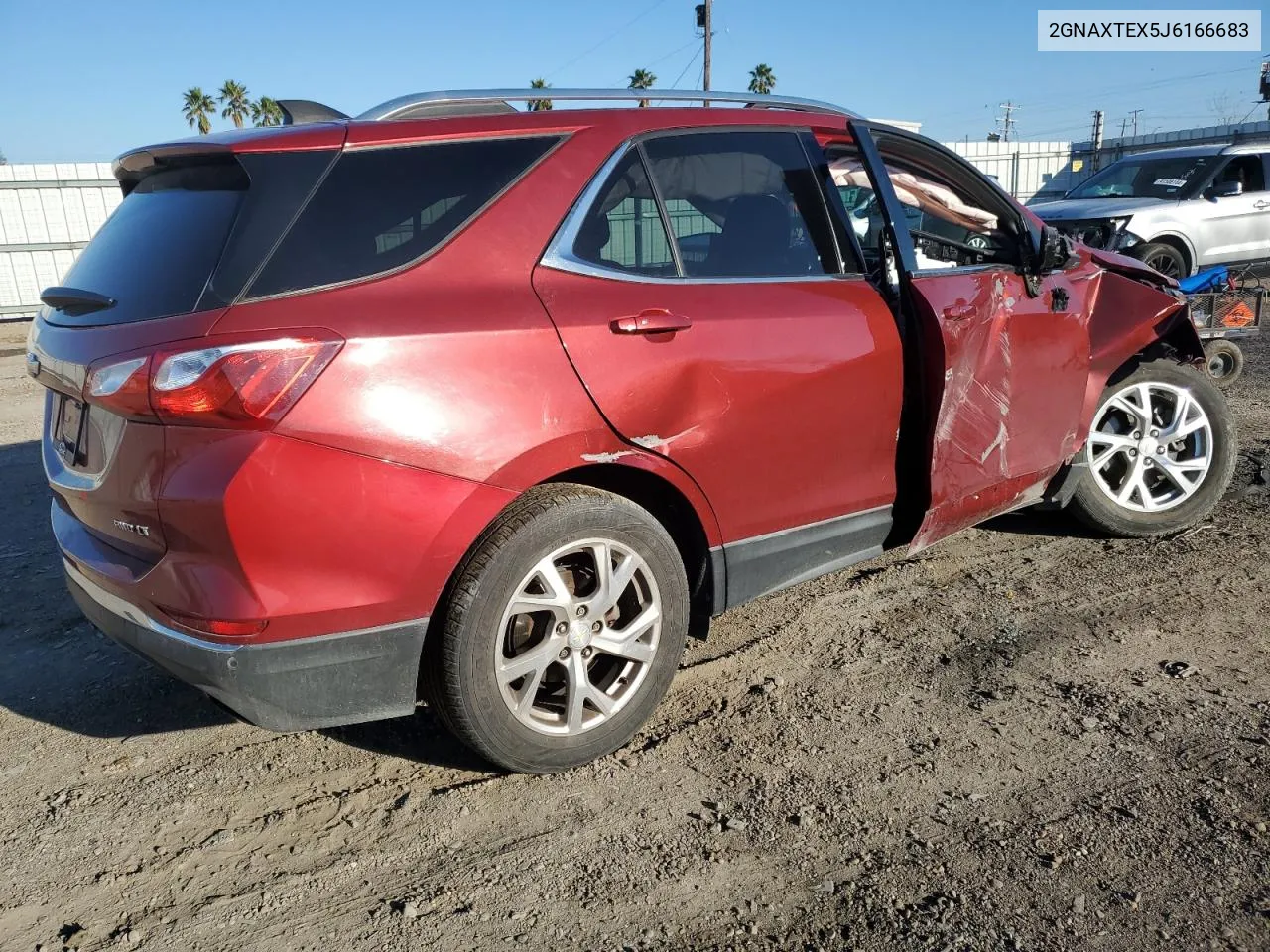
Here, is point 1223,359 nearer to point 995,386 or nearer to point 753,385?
point 995,386

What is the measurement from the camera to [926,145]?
3854 mm

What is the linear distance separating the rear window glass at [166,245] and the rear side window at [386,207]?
7.5 inches

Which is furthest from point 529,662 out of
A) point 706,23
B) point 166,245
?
point 706,23

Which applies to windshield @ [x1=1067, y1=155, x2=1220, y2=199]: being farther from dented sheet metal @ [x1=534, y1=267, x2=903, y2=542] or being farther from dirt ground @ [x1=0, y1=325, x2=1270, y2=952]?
dented sheet metal @ [x1=534, y1=267, x2=903, y2=542]

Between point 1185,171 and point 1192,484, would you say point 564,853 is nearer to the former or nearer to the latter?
point 1192,484

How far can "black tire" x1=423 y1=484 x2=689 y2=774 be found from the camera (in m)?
2.58

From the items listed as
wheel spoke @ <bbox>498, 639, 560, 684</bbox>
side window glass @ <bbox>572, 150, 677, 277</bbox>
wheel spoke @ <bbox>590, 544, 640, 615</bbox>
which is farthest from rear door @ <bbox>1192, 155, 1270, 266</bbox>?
wheel spoke @ <bbox>498, 639, 560, 684</bbox>

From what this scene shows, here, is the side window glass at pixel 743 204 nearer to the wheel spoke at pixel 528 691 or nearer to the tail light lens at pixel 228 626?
the wheel spoke at pixel 528 691

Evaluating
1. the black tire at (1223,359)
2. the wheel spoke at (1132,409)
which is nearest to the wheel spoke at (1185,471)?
the wheel spoke at (1132,409)

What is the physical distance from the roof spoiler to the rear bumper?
150 cm

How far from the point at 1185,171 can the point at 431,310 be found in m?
13.0

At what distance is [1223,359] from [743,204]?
17.4 feet

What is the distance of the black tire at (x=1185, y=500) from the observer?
176 inches

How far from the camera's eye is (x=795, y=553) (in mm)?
3324
